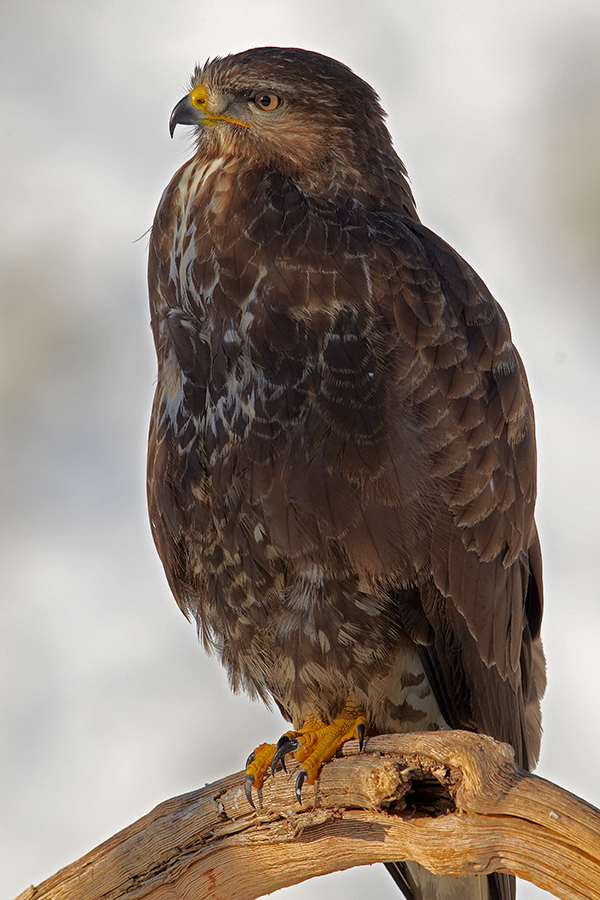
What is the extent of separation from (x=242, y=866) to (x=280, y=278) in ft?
6.58

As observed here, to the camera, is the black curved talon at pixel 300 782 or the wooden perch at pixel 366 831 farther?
the black curved talon at pixel 300 782

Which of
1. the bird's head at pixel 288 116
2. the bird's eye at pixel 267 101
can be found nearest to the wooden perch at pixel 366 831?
the bird's head at pixel 288 116

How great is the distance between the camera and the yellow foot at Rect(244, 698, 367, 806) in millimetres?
3355

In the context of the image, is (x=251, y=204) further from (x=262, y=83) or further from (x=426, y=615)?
(x=426, y=615)

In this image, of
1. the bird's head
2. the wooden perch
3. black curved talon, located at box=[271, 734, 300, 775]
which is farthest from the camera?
the bird's head

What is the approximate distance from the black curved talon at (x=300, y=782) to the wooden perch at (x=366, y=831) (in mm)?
28

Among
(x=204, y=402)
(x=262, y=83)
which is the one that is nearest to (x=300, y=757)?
(x=204, y=402)

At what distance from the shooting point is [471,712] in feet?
12.2

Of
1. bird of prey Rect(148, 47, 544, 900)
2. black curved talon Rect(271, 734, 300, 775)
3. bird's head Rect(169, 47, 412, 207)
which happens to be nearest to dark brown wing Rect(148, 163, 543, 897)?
bird of prey Rect(148, 47, 544, 900)

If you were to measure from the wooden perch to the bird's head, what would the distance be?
2.10m

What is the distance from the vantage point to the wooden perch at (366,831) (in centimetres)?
278

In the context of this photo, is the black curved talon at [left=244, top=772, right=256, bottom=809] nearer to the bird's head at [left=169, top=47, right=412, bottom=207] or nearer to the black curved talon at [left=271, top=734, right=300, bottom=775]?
the black curved talon at [left=271, top=734, right=300, bottom=775]

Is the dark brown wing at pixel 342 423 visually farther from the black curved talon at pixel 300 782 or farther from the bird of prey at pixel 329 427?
the black curved talon at pixel 300 782

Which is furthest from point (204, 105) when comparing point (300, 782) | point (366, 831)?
point (366, 831)
